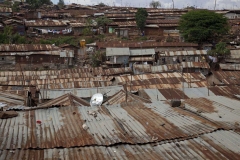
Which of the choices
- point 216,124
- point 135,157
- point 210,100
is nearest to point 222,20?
point 210,100

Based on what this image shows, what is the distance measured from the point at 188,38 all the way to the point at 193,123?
25.0 metres

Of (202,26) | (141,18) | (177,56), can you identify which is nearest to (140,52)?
(177,56)

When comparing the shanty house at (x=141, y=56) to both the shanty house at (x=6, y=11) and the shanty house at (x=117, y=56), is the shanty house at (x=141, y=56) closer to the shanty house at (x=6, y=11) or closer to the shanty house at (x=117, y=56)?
the shanty house at (x=117, y=56)

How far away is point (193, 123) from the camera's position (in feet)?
26.1

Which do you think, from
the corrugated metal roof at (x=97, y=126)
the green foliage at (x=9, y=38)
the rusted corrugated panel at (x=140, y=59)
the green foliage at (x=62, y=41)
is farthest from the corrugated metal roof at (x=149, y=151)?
the green foliage at (x=62, y=41)

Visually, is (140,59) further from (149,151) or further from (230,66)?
(149,151)

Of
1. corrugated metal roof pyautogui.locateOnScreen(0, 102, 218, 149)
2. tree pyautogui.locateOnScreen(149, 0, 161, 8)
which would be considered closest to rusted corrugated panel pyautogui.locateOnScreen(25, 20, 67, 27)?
corrugated metal roof pyautogui.locateOnScreen(0, 102, 218, 149)

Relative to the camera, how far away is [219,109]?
30.9 feet

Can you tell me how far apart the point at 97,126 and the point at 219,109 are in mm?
4022

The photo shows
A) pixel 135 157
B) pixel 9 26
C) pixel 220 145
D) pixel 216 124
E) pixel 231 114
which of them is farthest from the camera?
pixel 9 26

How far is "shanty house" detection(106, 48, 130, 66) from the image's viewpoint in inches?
1042

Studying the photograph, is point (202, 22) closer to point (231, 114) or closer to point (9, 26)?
point (9, 26)

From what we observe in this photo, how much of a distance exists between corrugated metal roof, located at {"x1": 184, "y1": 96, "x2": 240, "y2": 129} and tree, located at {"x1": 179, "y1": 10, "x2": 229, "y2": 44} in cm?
2102

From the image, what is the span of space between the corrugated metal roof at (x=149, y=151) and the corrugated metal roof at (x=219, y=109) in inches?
49.5
